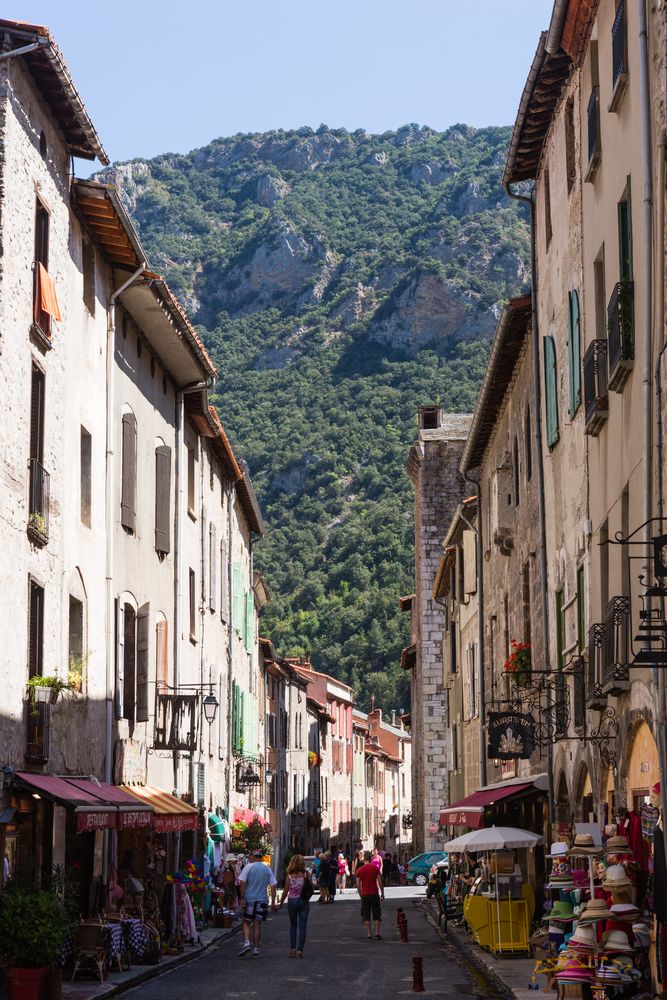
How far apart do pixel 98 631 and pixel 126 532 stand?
2.55m

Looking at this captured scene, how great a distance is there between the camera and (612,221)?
15.1 metres

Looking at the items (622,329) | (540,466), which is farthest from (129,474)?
(622,329)

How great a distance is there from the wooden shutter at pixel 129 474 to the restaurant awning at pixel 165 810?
426 cm

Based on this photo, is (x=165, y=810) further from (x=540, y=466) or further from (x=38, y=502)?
(x=540, y=466)

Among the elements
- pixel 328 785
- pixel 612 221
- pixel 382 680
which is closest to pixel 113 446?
pixel 612 221

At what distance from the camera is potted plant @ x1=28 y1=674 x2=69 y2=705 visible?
1752cm

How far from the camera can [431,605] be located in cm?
5038

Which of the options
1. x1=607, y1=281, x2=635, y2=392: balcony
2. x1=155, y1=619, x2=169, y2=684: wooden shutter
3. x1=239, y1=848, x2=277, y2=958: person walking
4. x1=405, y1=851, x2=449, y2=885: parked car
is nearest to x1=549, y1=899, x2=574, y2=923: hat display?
x1=607, y1=281, x2=635, y2=392: balcony

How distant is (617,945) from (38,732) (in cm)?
822

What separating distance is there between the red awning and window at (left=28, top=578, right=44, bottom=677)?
300 inches

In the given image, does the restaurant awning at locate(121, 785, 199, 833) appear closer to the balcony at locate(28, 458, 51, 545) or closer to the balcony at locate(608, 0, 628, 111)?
the balcony at locate(28, 458, 51, 545)

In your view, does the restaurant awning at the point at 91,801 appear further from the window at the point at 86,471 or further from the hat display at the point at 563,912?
the hat display at the point at 563,912

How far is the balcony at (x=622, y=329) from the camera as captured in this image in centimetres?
1375

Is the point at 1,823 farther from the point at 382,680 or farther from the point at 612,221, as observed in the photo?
the point at 382,680
